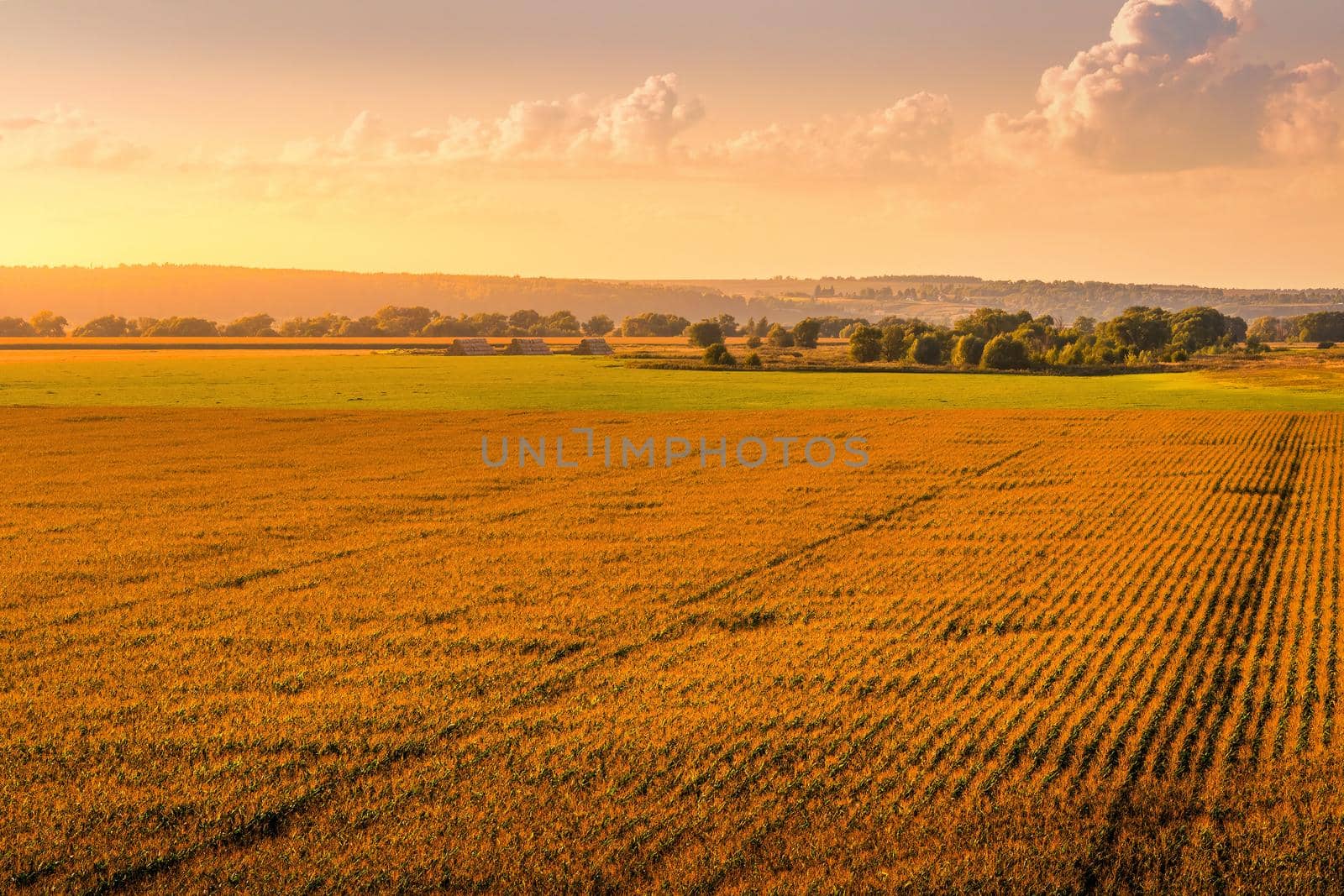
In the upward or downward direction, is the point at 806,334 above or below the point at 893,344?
above

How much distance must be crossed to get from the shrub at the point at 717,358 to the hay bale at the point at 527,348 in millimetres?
35387

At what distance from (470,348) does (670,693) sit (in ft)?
423

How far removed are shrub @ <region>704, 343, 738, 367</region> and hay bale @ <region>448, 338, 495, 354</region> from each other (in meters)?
40.1

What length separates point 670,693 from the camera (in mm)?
15188

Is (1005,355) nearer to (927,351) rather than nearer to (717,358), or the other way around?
(927,351)

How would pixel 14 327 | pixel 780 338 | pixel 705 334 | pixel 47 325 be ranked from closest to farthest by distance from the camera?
pixel 780 338, pixel 705 334, pixel 14 327, pixel 47 325

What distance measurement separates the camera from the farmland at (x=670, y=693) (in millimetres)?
10703

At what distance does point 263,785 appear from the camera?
39.4ft

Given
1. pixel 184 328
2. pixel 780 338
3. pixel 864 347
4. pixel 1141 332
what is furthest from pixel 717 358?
pixel 184 328

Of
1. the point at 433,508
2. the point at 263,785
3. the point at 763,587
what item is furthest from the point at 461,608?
the point at 433,508

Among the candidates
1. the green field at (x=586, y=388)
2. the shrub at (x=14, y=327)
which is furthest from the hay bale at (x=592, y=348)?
the shrub at (x=14, y=327)

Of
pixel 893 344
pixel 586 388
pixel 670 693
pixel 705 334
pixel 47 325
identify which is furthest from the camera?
pixel 47 325

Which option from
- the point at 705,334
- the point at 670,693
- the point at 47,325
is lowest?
the point at 670,693

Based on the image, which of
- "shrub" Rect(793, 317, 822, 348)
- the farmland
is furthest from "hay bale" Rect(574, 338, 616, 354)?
the farmland
